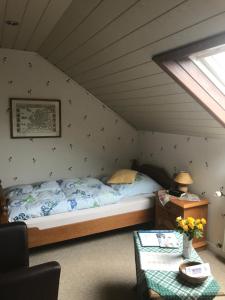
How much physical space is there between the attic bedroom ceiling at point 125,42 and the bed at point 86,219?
3.39 feet

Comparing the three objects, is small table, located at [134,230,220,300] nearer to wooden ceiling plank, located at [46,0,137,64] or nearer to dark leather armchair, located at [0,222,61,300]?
dark leather armchair, located at [0,222,61,300]

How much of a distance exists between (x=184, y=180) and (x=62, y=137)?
183cm

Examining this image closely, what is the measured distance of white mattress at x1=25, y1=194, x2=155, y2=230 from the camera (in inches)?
105

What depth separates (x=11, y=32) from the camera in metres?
2.62

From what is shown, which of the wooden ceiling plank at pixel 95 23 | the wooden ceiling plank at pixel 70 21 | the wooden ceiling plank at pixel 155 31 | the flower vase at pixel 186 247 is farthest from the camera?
the flower vase at pixel 186 247

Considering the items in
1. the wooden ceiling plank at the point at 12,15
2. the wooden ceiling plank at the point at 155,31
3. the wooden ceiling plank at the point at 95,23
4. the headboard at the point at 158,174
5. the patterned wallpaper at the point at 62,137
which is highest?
the wooden ceiling plank at the point at 12,15

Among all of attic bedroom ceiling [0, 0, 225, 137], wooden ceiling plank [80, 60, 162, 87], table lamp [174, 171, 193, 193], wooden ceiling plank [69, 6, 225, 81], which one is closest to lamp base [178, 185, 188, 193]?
table lamp [174, 171, 193, 193]

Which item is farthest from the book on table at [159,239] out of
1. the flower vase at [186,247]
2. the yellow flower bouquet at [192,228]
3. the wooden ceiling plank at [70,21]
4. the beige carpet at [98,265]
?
the wooden ceiling plank at [70,21]

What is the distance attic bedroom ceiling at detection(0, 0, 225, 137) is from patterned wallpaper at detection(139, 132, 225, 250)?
0.43 feet

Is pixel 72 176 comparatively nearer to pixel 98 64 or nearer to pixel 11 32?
pixel 98 64

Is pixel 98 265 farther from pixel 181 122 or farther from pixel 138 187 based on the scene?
pixel 181 122

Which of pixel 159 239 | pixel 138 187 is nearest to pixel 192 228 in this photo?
pixel 159 239

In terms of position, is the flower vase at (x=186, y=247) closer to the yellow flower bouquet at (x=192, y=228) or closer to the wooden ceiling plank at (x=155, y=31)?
the yellow flower bouquet at (x=192, y=228)

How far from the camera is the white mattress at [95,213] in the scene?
2660 millimetres
